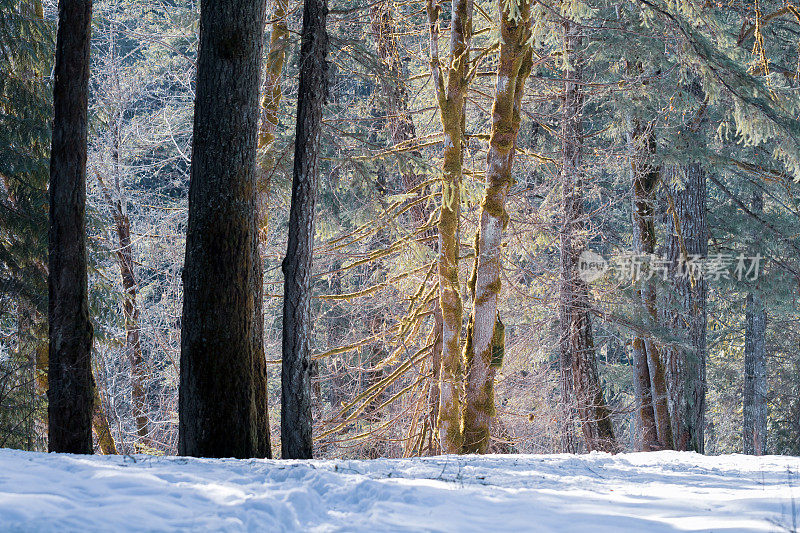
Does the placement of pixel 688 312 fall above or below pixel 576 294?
below

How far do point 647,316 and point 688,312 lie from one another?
3.50 ft

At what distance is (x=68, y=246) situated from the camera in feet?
21.5

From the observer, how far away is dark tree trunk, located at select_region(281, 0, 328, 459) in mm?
6746

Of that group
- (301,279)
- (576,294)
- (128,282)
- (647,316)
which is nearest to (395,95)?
(301,279)

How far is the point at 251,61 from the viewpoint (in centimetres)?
604

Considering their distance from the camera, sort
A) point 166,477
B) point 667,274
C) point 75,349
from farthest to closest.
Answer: point 667,274 → point 75,349 → point 166,477

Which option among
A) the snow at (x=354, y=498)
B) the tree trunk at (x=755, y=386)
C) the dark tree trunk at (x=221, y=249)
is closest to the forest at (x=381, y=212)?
the dark tree trunk at (x=221, y=249)

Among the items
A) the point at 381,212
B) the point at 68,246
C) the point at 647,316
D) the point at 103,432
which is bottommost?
the point at 103,432

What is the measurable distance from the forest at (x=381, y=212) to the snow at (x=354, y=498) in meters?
1.92

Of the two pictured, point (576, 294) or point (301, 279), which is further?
point (576, 294)

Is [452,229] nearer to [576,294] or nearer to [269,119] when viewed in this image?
[576,294]

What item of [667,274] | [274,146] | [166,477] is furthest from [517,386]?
[166,477]

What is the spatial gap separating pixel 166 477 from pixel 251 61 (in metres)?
3.62

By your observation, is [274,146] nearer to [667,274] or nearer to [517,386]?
[517,386]
